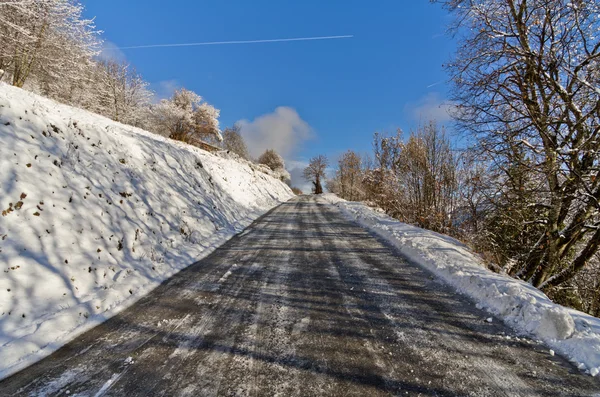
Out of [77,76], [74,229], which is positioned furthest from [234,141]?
[74,229]

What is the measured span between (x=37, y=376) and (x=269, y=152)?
61021mm

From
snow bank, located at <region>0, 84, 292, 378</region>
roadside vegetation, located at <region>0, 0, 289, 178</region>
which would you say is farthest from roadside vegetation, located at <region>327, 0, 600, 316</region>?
roadside vegetation, located at <region>0, 0, 289, 178</region>

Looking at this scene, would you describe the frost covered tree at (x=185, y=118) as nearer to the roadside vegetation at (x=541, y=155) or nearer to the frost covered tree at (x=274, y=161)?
the roadside vegetation at (x=541, y=155)

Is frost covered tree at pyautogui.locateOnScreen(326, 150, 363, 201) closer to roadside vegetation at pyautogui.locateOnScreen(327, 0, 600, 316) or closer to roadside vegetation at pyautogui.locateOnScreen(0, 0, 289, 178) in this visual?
roadside vegetation at pyautogui.locateOnScreen(0, 0, 289, 178)

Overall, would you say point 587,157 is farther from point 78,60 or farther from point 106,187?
point 78,60

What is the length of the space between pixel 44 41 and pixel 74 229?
16394 millimetres

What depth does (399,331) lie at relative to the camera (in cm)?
293

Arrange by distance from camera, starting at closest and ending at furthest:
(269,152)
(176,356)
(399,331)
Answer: (176,356) < (399,331) < (269,152)

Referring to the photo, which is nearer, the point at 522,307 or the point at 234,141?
the point at 522,307

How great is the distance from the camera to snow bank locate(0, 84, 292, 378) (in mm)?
3121

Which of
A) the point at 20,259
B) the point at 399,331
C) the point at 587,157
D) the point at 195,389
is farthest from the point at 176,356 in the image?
the point at 587,157

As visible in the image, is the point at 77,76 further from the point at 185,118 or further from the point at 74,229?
the point at 74,229

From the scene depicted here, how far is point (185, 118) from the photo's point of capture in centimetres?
2602

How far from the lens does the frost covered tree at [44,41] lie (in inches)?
455
